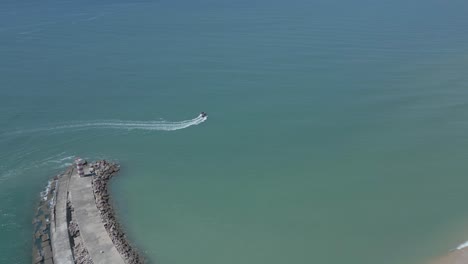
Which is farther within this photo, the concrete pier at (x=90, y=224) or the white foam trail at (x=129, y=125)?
the white foam trail at (x=129, y=125)

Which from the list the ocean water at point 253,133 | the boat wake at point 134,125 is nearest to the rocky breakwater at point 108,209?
the ocean water at point 253,133

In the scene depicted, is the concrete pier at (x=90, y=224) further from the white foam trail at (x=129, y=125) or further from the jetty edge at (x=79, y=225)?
the white foam trail at (x=129, y=125)

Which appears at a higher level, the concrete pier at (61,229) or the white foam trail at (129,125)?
the white foam trail at (129,125)

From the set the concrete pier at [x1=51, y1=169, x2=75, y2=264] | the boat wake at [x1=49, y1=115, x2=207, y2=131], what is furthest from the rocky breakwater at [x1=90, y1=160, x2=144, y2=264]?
the boat wake at [x1=49, y1=115, x2=207, y2=131]

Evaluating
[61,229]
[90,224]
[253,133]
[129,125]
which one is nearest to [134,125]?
[129,125]

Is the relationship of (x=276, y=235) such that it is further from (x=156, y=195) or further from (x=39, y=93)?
(x=39, y=93)

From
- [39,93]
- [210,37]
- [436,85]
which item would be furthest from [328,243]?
[210,37]

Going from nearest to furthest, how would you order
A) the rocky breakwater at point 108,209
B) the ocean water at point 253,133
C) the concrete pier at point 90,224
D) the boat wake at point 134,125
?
1. the concrete pier at point 90,224
2. the rocky breakwater at point 108,209
3. the ocean water at point 253,133
4. the boat wake at point 134,125

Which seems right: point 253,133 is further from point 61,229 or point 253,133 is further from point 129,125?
point 61,229
